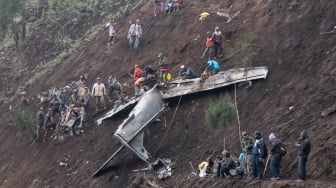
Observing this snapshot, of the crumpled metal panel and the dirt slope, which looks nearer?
the dirt slope

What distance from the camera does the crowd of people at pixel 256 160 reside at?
602 inches

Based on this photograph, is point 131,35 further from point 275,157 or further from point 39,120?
point 275,157

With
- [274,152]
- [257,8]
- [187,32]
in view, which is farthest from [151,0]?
[274,152]

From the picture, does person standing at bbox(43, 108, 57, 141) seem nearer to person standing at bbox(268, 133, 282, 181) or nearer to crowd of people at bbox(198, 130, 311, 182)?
crowd of people at bbox(198, 130, 311, 182)

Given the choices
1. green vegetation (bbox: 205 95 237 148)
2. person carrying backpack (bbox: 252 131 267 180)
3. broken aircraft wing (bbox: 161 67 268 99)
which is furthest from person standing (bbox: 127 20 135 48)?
A: person carrying backpack (bbox: 252 131 267 180)

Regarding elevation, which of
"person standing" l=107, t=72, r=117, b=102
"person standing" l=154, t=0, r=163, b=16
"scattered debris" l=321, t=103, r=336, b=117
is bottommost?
"person standing" l=107, t=72, r=117, b=102

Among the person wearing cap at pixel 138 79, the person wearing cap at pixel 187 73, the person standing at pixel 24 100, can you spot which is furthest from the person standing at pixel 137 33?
the person wearing cap at pixel 187 73

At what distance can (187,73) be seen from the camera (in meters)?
22.9

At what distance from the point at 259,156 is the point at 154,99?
6.60 meters

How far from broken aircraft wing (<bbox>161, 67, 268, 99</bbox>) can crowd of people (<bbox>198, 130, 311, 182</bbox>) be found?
12.5 feet

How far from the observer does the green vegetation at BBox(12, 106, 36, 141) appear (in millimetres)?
25597

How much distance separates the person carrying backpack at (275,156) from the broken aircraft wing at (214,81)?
5.58 m

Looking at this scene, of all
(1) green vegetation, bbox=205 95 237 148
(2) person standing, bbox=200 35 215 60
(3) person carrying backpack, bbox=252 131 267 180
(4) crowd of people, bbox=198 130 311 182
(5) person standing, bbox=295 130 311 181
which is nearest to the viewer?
(5) person standing, bbox=295 130 311 181

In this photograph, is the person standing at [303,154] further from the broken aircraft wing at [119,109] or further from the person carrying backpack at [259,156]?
the broken aircraft wing at [119,109]
